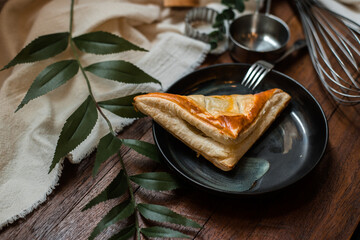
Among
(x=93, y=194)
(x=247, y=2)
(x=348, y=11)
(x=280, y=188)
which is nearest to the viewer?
(x=280, y=188)

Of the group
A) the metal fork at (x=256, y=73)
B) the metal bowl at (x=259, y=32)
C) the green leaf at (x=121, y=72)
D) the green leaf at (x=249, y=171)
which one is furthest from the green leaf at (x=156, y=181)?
the metal bowl at (x=259, y=32)

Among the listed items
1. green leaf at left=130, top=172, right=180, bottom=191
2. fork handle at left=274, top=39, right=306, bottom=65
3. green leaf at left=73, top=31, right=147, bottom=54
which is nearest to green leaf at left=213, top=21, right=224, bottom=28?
fork handle at left=274, top=39, right=306, bottom=65

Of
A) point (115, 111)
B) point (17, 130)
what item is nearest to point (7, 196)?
point (17, 130)

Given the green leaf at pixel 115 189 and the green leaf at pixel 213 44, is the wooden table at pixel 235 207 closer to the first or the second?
the green leaf at pixel 115 189

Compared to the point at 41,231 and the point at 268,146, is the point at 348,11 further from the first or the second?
the point at 41,231

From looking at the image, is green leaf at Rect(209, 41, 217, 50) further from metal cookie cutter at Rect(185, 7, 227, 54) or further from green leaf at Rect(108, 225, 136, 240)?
green leaf at Rect(108, 225, 136, 240)
